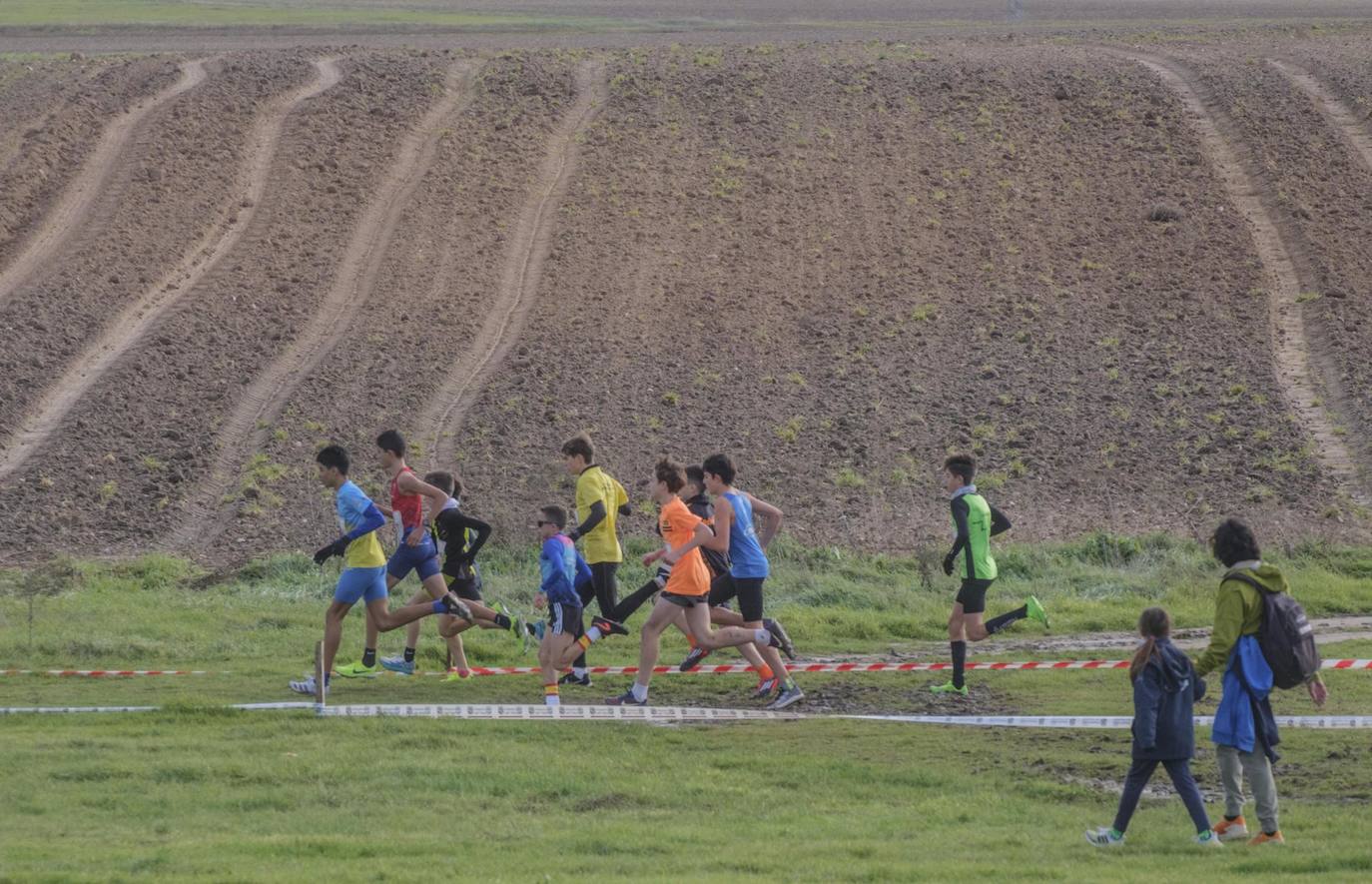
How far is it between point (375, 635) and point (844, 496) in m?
10.6

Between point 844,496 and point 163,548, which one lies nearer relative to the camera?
point 163,548

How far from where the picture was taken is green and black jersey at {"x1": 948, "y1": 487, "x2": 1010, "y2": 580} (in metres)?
14.2

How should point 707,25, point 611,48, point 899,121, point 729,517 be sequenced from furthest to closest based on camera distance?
point 707,25 < point 611,48 < point 899,121 < point 729,517

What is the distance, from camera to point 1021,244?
1318 inches

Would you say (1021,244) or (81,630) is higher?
(1021,244)

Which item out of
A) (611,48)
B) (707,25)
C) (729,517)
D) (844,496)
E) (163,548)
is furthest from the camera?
(707,25)

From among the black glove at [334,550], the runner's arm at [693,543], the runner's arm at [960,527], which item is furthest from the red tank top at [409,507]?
the runner's arm at [960,527]

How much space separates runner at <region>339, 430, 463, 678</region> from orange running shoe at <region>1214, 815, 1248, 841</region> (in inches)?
259

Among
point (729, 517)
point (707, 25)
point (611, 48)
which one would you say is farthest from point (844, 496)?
point (707, 25)

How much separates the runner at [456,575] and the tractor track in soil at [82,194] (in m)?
17.5

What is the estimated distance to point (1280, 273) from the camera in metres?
32.3

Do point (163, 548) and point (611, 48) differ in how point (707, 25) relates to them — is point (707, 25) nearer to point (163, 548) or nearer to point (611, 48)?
point (611, 48)

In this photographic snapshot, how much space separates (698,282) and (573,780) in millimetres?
21196

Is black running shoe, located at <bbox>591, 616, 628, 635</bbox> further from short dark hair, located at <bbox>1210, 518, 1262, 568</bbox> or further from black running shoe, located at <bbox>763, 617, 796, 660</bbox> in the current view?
short dark hair, located at <bbox>1210, 518, 1262, 568</bbox>
